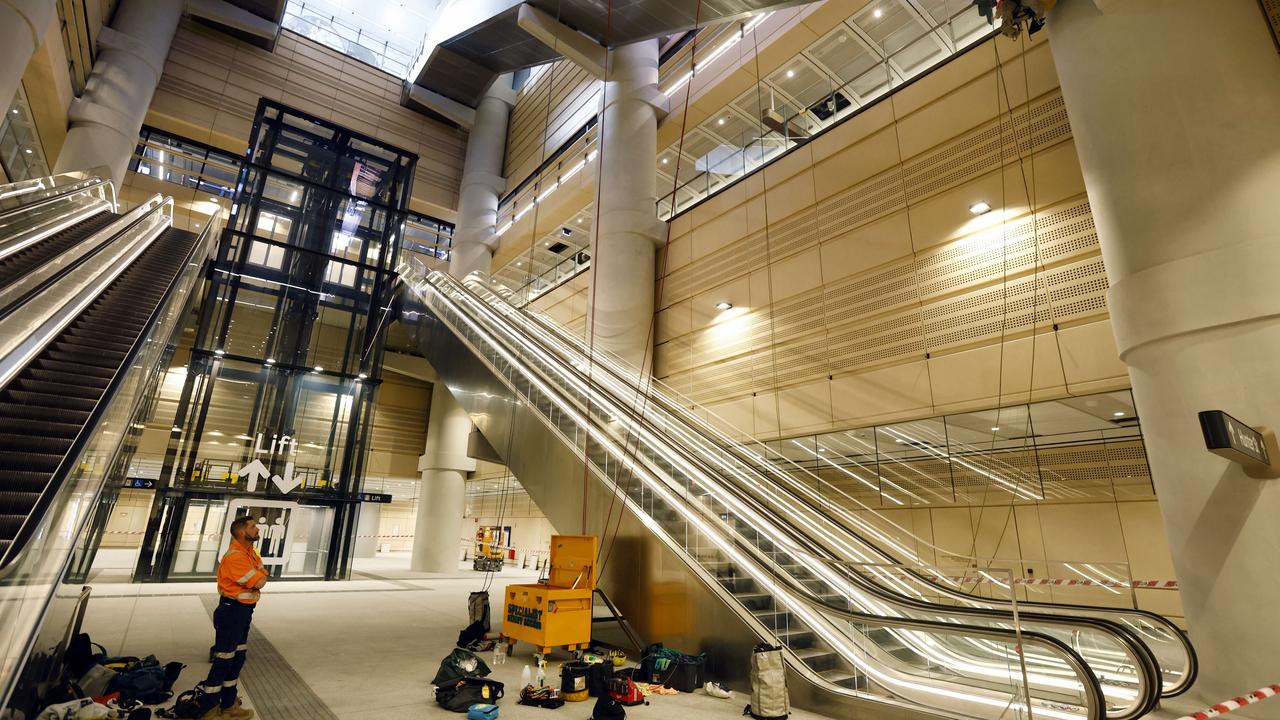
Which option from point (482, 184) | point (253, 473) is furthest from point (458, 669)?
point (482, 184)

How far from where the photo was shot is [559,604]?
19.0ft

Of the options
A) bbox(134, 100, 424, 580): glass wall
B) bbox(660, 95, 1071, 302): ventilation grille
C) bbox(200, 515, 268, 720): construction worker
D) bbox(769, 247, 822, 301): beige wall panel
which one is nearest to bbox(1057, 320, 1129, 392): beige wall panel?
bbox(660, 95, 1071, 302): ventilation grille

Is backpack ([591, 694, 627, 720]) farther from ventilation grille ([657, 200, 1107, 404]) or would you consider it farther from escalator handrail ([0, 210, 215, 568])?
ventilation grille ([657, 200, 1107, 404])

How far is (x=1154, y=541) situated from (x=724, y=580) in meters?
6.25

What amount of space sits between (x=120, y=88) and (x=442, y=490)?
14936 mm

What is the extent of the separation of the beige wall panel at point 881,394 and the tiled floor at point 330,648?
6353mm

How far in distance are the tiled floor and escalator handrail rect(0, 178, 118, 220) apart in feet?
17.7

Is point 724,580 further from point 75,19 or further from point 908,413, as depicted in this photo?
point 75,19

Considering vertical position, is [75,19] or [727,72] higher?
[75,19]

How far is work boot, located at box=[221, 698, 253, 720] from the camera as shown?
3.79 meters

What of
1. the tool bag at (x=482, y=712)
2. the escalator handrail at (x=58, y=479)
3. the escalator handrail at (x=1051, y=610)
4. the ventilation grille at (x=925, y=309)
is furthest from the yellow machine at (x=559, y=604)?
the ventilation grille at (x=925, y=309)

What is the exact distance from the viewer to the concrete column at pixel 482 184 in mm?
23359

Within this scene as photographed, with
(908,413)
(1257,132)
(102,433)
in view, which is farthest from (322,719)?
(908,413)

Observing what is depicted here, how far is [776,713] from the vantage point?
170 inches
